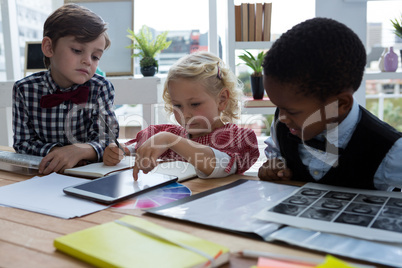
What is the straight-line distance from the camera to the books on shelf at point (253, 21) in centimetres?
241

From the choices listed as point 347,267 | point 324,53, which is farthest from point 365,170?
point 347,267

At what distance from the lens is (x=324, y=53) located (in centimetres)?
79

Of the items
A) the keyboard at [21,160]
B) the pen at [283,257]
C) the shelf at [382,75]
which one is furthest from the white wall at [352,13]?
the pen at [283,257]

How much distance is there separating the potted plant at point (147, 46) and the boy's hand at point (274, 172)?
1.74m

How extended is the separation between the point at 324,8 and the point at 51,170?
2.02 metres

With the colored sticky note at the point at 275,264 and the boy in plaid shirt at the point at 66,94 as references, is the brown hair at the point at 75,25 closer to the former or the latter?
the boy in plaid shirt at the point at 66,94

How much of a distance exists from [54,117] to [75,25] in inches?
14.7

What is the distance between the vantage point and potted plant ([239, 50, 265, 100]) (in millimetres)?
2430

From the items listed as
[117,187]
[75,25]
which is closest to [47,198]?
[117,187]

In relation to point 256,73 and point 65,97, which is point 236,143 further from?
point 256,73

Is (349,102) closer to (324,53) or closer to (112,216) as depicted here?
(324,53)

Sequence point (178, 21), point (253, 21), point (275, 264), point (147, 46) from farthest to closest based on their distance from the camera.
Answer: point (178, 21)
point (147, 46)
point (253, 21)
point (275, 264)

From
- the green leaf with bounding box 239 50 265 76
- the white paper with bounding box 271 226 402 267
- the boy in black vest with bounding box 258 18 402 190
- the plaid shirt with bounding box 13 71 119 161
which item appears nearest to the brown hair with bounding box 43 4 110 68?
the plaid shirt with bounding box 13 71 119 161

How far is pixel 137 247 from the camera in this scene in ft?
1.76
